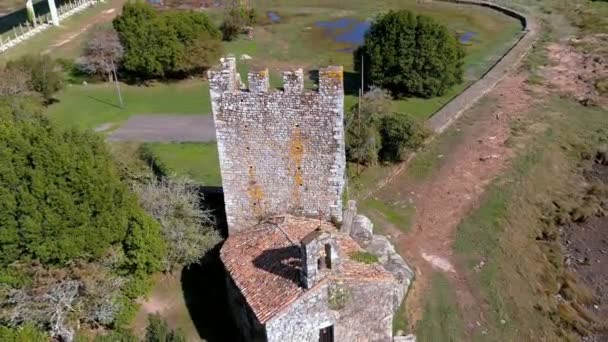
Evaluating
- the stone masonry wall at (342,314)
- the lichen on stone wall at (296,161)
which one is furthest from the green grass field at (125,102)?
the stone masonry wall at (342,314)

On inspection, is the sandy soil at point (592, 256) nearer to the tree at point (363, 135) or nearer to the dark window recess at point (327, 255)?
the tree at point (363, 135)

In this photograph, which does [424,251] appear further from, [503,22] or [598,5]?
[598,5]

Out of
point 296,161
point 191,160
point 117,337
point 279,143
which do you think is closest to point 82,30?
point 191,160

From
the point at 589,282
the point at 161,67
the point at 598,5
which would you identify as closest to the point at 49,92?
the point at 161,67

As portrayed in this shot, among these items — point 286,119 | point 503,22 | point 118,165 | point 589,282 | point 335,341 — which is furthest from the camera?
point 503,22

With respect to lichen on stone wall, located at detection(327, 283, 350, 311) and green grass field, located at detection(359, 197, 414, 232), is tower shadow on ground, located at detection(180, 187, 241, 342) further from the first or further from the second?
green grass field, located at detection(359, 197, 414, 232)

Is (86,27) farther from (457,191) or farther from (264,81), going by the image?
(264,81)
